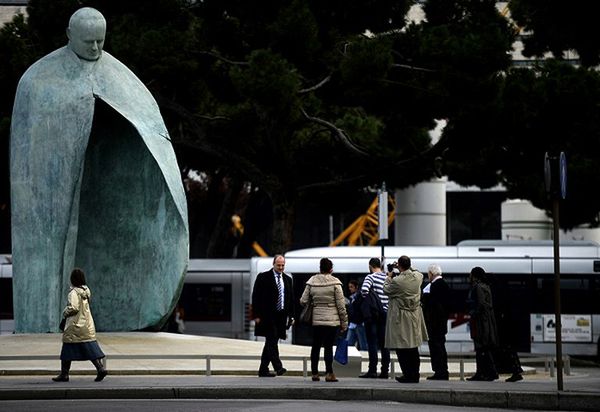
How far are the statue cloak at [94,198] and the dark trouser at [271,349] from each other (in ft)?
13.5

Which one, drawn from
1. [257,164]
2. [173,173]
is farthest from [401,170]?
[173,173]

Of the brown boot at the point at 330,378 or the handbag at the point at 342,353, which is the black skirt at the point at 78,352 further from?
the handbag at the point at 342,353

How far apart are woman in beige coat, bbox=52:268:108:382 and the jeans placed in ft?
27.9

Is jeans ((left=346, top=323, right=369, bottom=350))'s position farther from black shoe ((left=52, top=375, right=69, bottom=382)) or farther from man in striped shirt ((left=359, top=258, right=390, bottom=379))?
black shoe ((left=52, top=375, right=69, bottom=382))

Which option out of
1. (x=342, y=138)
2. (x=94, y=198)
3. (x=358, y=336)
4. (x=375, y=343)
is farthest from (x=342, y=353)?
(x=342, y=138)

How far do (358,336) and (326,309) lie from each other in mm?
8791

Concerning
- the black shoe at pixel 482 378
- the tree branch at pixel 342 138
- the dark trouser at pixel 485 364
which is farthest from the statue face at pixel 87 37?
the tree branch at pixel 342 138

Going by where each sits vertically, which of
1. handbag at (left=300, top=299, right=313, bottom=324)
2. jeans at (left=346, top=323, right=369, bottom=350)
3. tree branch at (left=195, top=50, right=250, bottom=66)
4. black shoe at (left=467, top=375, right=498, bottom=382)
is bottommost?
black shoe at (left=467, top=375, right=498, bottom=382)

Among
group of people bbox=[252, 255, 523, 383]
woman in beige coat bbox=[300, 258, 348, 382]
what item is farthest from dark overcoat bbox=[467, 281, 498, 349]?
woman in beige coat bbox=[300, 258, 348, 382]

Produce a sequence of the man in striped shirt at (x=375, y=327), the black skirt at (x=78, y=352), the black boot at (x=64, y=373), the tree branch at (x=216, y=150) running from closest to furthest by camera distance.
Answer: the black skirt at (x=78, y=352), the black boot at (x=64, y=373), the man in striped shirt at (x=375, y=327), the tree branch at (x=216, y=150)

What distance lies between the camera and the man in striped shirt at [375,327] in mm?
19156

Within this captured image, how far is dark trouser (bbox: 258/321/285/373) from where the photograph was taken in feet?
60.6

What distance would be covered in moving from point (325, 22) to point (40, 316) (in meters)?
16.2

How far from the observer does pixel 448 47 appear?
32.8m
